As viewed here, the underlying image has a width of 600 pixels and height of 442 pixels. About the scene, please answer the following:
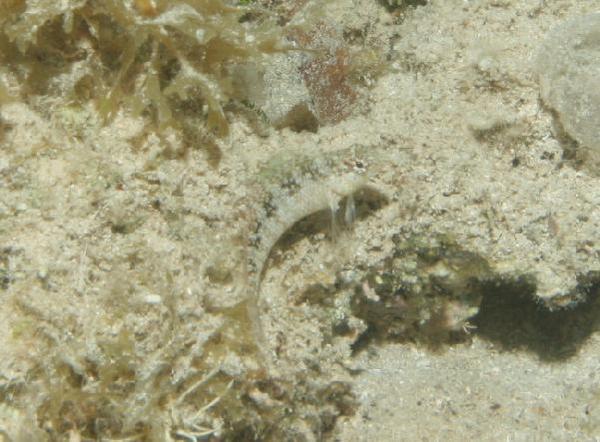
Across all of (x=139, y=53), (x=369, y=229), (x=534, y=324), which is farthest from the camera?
(x=534, y=324)

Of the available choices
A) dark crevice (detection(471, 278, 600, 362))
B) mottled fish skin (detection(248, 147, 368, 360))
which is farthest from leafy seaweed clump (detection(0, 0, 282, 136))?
dark crevice (detection(471, 278, 600, 362))

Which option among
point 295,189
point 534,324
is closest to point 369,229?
point 295,189

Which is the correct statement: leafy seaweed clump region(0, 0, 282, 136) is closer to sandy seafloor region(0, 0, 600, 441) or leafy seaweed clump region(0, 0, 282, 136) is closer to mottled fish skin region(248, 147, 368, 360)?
sandy seafloor region(0, 0, 600, 441)

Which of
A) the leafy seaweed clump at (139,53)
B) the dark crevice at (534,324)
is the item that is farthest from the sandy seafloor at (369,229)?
the leafy seaweed clump at (139,53)

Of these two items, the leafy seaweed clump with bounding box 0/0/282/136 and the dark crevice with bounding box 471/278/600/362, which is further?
the dark crevice with bounding box 471/278/600/362

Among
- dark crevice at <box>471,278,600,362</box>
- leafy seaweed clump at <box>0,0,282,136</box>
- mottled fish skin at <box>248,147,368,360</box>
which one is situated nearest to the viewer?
leafy seaweed clump at <box>0,0,282,136</box>

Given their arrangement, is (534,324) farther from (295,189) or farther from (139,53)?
(139,53)

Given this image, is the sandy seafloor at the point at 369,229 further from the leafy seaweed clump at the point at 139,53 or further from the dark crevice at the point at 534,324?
the leafy seaweed clump at the point at 139,53
